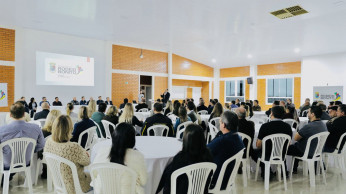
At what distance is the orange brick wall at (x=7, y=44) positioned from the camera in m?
10.3

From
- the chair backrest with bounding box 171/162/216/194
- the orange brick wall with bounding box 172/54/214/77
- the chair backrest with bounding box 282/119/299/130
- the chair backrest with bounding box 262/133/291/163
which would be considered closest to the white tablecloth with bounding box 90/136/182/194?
the chair backrest with bounding box 171/162/216/194

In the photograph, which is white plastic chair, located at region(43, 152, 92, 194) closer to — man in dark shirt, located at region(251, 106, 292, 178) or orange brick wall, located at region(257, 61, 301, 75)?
man in dark shirt, located at region(251, 106, 292, 178)

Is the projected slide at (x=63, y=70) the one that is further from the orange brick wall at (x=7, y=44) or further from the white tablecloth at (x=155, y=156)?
the white tablecloth at (x=155, y=156)

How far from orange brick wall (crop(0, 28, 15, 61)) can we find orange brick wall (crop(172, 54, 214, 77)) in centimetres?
927

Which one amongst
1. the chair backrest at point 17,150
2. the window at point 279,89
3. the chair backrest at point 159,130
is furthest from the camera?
the window at point 279,89

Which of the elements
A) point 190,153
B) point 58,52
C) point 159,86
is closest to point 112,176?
point 190,153

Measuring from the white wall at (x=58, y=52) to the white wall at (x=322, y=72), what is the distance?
11107mm

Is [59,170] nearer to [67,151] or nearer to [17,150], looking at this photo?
[67,151]

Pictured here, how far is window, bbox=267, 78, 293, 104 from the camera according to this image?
15.6 m

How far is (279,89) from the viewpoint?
52.9ft

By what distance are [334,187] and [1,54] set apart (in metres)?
12.2

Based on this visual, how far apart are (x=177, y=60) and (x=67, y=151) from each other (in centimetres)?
→ 1482

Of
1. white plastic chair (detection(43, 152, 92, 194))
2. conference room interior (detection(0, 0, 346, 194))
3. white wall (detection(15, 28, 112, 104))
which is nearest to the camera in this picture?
white plastic chair (detection(43, 152, 92, 194))

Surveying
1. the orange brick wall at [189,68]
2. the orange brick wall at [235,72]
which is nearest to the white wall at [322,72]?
the orange brick wall at [235,72]
